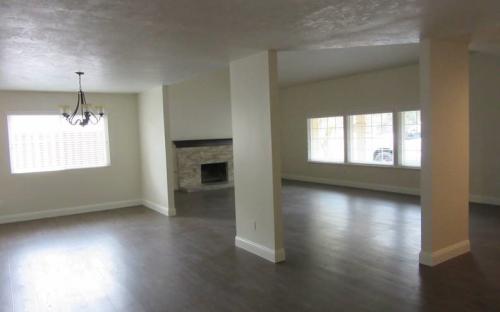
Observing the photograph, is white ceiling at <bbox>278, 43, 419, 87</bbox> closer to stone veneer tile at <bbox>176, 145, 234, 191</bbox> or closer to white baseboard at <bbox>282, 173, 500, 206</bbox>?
white baseboard at <bbox>282, 173, 500, 206</bbox>

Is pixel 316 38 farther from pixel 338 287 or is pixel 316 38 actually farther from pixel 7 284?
pixel 7 284

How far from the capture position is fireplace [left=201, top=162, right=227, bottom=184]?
34.5 ft

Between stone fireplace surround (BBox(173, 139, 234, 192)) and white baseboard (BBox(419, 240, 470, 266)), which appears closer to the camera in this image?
white baseboard (BBox(419, 240, 470, 266))

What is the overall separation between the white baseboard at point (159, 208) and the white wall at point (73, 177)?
380 millimetres

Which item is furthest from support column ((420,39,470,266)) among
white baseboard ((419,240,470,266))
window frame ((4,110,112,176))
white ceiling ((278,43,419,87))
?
window frame ((4,110,112,176))

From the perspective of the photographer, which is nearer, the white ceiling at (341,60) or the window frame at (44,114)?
the white ceiling at (341,60)

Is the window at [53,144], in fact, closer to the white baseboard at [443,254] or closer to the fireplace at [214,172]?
the fireplace at [214,172]

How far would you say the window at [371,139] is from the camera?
27.6ft

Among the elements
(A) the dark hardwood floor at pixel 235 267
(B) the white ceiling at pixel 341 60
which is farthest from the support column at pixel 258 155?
(B) the white ceiling at pixel 341 60

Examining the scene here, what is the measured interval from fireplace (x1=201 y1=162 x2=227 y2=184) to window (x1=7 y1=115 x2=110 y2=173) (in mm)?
3312

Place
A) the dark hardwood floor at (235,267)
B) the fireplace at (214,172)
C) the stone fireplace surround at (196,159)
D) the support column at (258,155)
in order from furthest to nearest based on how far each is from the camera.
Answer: the fireplace at (214,172) → the stone fireplace surround at (196,159) → the support column at (258,155) → the dark hardwood floor at (235,267)

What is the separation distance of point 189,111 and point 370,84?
14.9 feet

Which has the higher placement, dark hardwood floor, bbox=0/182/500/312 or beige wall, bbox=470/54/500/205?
beige wall, bbox=470/54/500/205

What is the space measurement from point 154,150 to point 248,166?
3223 mm
